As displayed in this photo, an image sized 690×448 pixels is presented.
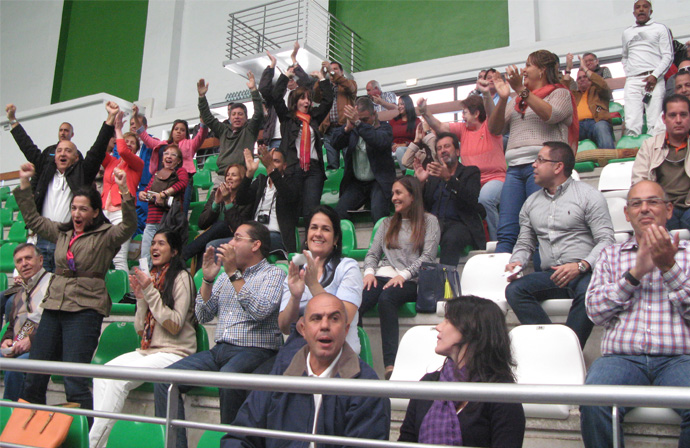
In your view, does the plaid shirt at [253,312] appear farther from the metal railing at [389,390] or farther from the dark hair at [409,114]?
the dark hair at [409,114]

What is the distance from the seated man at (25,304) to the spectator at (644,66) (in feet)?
15.7

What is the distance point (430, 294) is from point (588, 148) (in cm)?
264

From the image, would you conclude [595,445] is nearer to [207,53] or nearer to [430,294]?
[430,294]

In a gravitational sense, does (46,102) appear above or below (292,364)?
above

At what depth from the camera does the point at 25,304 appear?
379 centimetres

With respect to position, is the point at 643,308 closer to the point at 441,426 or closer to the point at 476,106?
the point at 441,426

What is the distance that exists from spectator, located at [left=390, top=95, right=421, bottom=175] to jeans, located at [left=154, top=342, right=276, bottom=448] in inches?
122

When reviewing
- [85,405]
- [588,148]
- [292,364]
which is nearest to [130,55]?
[588,148]

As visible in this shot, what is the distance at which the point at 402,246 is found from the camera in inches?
136

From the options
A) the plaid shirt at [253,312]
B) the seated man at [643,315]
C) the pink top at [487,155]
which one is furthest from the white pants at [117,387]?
the pink top at [487,155]

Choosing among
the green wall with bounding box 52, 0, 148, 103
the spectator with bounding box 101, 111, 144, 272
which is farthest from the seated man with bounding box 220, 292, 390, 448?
the green wall with bounding box 52, 0, 148, 103

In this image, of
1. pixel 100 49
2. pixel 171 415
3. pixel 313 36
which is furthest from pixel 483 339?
pixel 100 49

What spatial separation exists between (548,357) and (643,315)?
36 centimetres

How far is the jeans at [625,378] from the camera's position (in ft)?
6.13
